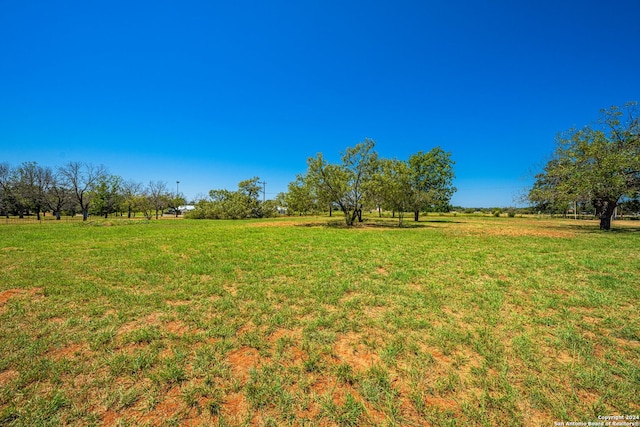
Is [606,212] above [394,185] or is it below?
below

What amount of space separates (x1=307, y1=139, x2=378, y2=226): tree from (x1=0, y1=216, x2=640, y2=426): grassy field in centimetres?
1727

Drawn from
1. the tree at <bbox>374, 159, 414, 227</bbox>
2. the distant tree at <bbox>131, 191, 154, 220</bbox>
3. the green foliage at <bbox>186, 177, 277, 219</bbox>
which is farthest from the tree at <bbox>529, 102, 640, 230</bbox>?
the distant tree at <bbox>131, 191, 154, 220</bbox>

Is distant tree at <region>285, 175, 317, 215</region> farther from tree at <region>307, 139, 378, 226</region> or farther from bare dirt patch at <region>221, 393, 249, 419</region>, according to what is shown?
bare dirt patch at <region>221, 393, 249, 419</region>

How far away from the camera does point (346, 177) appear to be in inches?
949

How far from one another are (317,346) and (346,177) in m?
21.4

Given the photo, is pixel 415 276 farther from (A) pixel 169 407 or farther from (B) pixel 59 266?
(B) pixel 59 266

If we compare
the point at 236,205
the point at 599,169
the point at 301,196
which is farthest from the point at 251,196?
the point at 599,169

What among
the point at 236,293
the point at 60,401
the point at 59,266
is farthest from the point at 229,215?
the point at 60,401

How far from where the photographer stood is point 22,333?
392cm

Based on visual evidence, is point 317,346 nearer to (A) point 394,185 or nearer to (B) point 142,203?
(A) point 394,185

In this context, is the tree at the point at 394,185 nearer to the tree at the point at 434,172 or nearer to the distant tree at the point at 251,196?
the tree at the point at 434,172

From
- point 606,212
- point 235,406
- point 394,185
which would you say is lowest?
point 235,406

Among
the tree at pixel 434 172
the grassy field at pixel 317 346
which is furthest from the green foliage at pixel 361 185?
the grassy field at pixel 317 346

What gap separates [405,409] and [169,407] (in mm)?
2394
